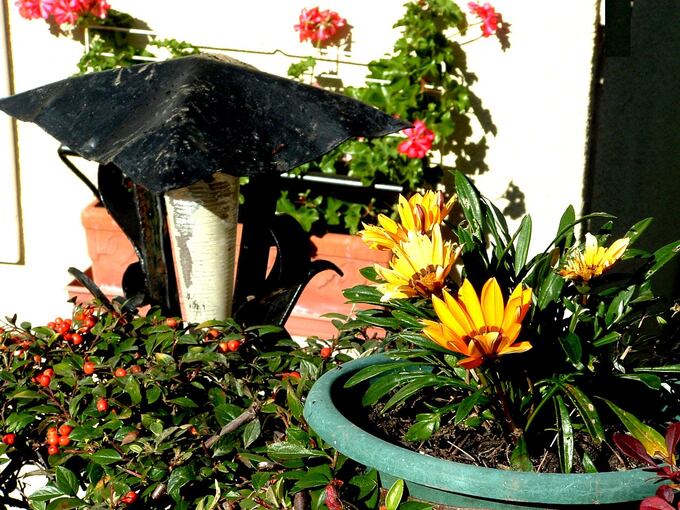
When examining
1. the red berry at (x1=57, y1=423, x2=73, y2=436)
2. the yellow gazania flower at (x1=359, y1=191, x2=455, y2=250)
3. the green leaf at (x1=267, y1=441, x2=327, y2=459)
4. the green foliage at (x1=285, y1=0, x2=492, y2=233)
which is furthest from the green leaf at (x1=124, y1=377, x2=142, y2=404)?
the green foliage at (x1=285, y1=0, x2=492, y2=233)

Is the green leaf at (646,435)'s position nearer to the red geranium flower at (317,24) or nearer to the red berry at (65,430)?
the red berry at (65,430)

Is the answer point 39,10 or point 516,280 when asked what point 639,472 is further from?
point 39,10

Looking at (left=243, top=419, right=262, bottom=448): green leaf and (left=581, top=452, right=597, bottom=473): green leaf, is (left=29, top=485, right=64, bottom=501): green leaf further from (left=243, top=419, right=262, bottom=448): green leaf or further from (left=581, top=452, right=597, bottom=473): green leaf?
(left=581, top=452, right=597, bottom=473): green leaf

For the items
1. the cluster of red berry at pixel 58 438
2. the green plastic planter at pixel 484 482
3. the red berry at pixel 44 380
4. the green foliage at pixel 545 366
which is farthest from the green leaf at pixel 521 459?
the red berry at pixel 44 380

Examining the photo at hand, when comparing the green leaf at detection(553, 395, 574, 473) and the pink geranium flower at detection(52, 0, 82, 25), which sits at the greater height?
the pink geranium flower at detection(52, 0, 82, 25)

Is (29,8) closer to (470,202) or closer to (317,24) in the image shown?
(317,24)

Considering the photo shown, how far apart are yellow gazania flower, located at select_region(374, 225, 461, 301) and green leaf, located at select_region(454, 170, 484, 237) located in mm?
297

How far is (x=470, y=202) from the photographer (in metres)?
1.98

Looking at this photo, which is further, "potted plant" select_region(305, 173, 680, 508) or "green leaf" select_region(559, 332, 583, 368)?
"green leaf" select_region(559, 332, 583, 368)

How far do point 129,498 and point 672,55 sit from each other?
403cm

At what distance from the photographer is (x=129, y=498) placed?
1768 millimetres

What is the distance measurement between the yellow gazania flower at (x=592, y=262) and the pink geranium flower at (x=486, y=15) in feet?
7.19

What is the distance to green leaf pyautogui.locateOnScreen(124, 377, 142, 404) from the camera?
198 centimetres

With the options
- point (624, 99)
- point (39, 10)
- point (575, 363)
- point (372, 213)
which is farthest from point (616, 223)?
point (575, 363)
